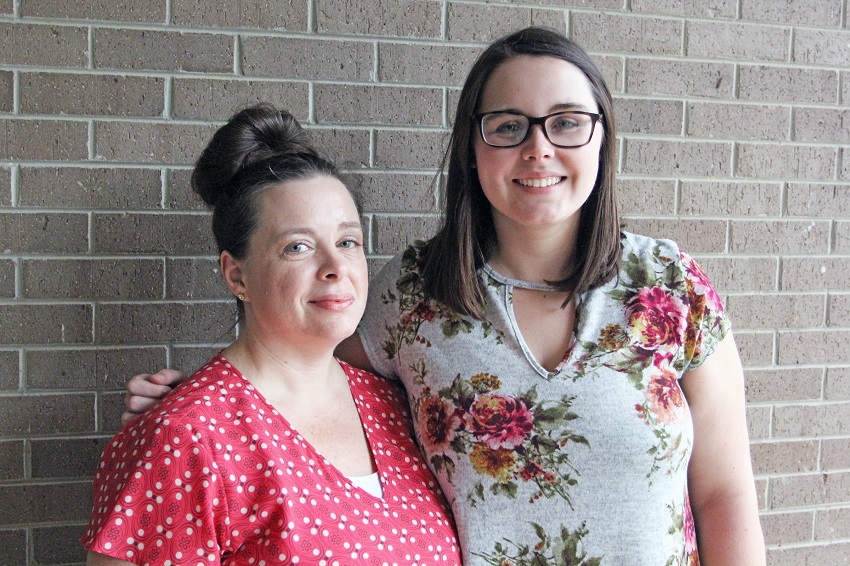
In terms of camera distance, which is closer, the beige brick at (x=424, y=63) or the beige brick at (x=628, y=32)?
the beige brick at (x=424, y=63)

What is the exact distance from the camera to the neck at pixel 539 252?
185 centimetres

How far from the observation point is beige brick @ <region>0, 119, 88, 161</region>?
2.05 m

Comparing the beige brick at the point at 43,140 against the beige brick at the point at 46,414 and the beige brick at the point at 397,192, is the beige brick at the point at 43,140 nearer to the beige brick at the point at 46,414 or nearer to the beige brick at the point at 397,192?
the beige brick at the point at 46,414

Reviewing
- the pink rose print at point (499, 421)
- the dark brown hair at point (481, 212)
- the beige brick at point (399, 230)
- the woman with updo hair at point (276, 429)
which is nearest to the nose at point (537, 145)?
the dark brown hair at point (481, 212)

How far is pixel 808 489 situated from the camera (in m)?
2.60

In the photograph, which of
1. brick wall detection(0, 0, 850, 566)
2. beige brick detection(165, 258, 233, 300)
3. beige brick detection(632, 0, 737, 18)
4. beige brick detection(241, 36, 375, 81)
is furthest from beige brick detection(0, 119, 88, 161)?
beige brick detection(632, 0, 737, 18)

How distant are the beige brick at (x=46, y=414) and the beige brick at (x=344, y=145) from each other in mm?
964

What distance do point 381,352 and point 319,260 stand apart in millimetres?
401

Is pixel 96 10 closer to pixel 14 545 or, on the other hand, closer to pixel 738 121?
pixel 14 545

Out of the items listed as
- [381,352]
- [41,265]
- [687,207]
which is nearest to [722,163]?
[687,207]

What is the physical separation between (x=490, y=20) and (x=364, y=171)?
0.60m

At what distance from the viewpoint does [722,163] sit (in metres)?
2.48

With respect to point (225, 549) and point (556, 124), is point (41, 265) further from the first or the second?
point (556, 124)

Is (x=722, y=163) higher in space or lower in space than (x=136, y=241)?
higher
